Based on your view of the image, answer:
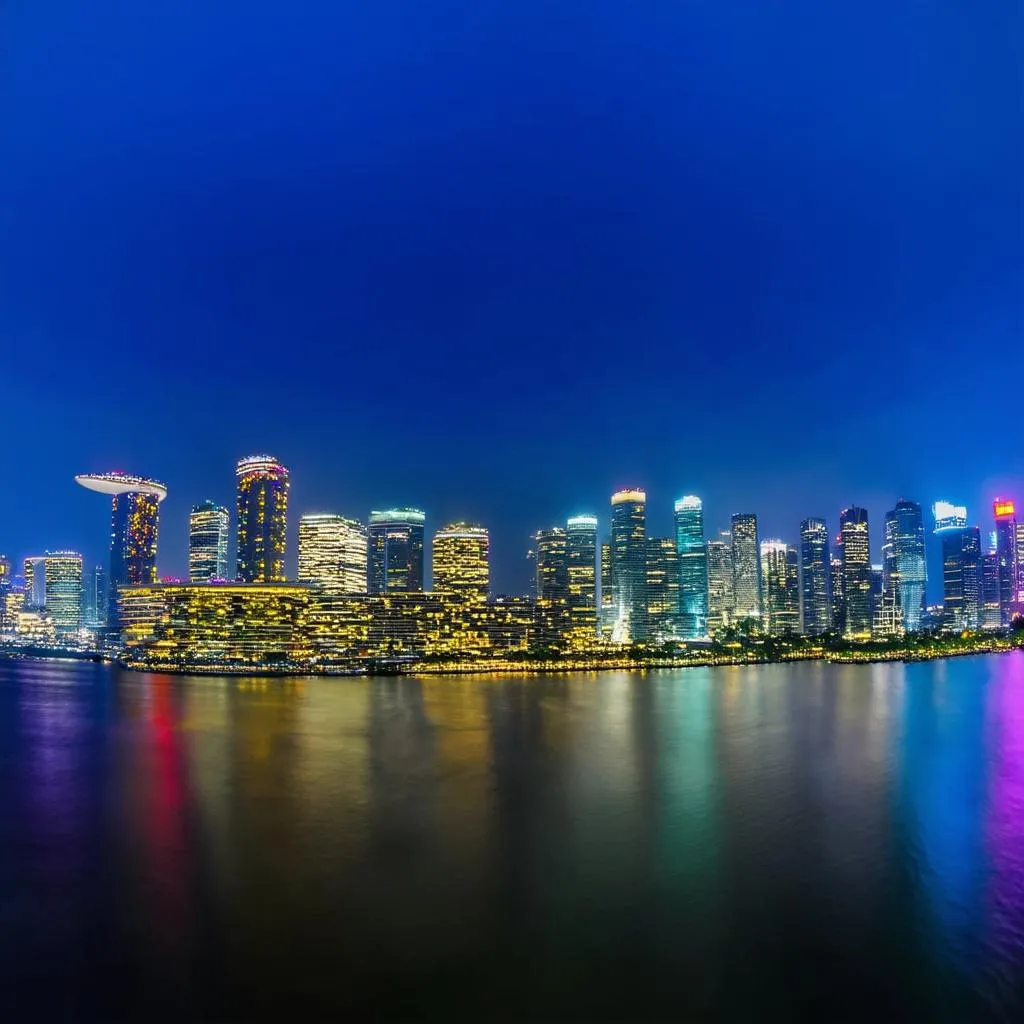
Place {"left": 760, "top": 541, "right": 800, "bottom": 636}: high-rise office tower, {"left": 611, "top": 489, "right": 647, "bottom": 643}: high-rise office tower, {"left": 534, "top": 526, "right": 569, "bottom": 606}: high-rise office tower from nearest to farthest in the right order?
{"left": 534, "top": 526, "right": 569, "bottom": 606}: high-rise office tower < {"left": 611, "top": 489, "right": 647, "bottom": 643}: high-rise office tower < {"left": 760, "top": 541, "right": 800, "bottom": 636}: high-rise office tower

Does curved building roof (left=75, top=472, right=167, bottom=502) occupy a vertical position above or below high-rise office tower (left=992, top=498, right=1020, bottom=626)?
above

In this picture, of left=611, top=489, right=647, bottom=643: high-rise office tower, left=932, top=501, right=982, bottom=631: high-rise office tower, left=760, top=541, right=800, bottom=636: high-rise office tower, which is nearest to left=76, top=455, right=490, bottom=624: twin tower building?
left=611, top=489, right=647, bottom=643: high-rise office tower

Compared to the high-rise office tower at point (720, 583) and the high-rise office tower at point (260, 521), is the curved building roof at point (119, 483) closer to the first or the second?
the high-rise office tower at point (260, 521)

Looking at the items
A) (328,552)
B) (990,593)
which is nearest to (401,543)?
(328,552)

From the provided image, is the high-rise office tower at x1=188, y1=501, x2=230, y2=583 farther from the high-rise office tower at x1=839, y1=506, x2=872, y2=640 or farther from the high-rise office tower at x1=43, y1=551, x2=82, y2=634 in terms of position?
the high-rise office tower at x1=839, y1=506, x2=872, y2=640

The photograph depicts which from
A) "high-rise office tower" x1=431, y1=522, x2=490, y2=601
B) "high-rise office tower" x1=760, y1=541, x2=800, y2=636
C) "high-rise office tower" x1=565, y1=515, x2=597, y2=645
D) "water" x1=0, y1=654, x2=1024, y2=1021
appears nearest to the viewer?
"water" x1=0, y1=654, x2=1024, y2=1021

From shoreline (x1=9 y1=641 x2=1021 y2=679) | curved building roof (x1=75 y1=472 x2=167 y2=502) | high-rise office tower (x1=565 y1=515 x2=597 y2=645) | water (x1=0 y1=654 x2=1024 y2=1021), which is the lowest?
shoreline (x1=9 y1=641 x2=1021 y2=679)

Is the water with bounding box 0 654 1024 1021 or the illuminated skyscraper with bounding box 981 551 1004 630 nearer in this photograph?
the water with bounding box 0 654 1024 1021
